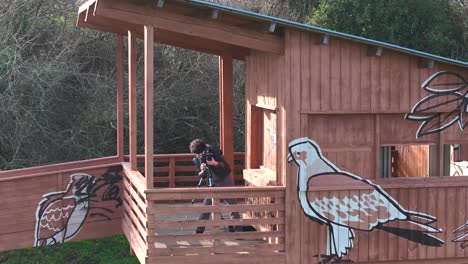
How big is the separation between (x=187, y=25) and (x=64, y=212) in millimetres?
4509

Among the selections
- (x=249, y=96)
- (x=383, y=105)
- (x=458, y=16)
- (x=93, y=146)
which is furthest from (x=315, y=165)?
(x=458, y=16)

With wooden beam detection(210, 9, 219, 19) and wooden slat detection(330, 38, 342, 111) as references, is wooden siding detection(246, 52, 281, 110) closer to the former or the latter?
wooden slat detection(330, 38, 342, 111)

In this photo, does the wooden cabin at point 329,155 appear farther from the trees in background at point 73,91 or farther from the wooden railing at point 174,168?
the trees in background at point 73,91

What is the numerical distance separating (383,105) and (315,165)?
46.6 inches

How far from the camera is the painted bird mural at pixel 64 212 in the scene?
12398 mm

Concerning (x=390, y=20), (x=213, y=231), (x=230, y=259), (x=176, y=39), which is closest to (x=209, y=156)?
(x=213, y=231)

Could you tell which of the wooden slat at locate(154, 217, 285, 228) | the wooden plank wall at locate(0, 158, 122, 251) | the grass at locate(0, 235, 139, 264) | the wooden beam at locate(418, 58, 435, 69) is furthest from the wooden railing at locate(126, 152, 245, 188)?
the wooden beam at locate(418, 58, 435, 69)

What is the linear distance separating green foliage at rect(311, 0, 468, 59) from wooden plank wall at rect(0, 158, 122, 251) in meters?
10.2

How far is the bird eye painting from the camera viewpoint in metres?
12.4

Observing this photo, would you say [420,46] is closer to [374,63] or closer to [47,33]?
[47,33]

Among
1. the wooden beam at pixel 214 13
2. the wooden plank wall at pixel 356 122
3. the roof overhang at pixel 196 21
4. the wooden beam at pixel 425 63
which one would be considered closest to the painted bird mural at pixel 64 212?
the roof overhang at pixel 196 21

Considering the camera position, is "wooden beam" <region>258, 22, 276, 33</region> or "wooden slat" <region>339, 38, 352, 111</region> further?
"wooden slat" <region>339, 38, 352, 111</region>

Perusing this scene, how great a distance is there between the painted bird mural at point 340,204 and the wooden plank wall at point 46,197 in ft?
14.1

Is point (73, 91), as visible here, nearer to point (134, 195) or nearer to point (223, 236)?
point (134, 195)
